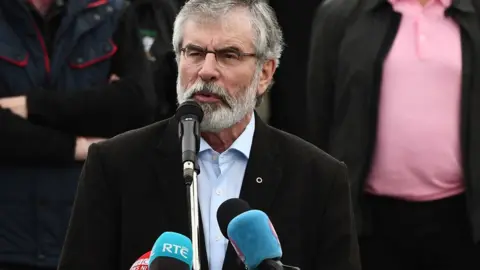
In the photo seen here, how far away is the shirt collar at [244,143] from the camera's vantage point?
465cm

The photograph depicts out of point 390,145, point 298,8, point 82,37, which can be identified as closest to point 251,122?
point 390,145

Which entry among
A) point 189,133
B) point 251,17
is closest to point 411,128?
point 251,17

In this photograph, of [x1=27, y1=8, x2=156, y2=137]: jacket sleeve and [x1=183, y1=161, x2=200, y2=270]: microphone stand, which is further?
[x1=27, y1=8, x2=156, y2=137]: jacket sleeve

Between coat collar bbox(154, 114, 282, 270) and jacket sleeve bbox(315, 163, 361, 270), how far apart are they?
20 cm

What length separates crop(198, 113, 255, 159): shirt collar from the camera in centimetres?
465

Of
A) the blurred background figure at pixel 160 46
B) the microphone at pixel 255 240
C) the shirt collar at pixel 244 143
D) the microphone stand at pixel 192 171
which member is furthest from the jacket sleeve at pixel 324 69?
the microphone at pixel 255 240

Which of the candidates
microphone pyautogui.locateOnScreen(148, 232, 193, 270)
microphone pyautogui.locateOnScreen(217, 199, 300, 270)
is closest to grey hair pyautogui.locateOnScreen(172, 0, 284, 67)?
microphone pyautogui.locateOnScreen(217, 199, 300, 270)

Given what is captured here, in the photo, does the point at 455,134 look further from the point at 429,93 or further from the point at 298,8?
the point at 298,8

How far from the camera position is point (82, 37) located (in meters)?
5.98

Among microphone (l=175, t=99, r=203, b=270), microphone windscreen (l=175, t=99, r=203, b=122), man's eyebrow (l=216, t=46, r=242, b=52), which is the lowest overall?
microphone (l=175, t=99, r=203, b=270)

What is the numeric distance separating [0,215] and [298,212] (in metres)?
1.86

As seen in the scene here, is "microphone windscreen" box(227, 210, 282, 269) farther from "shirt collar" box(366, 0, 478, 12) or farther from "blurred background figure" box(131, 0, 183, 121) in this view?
"blurred background figure" box(131, 0, 183, 121)

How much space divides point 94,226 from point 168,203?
0.28 meters

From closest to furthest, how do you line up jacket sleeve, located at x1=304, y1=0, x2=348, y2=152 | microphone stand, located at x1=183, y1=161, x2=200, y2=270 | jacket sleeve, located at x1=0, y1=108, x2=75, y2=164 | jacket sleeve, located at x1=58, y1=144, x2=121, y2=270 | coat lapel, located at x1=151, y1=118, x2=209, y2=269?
microphone stand, located at x1=183, y1=161, x2=200, y2=270 → jacket sleeve, located at x1=58, y1=144, x2=121, y2=270 → coat lapel, located at x1=151, y1=118, x2=209, y2=269 → jacket sleeve, located at x1=0, y1=108, x2=75, y2=164 → jacket sleeve, located at x1=304, y1=0, x2=348, y2=152
